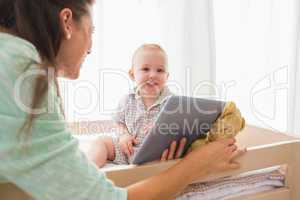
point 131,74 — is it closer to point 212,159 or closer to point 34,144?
point 212,159

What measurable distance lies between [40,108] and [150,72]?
0.85m

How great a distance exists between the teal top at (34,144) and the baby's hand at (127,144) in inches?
22.9

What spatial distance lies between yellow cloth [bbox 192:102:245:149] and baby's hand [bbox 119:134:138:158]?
31 centimetres

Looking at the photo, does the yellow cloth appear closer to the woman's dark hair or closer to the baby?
the baby

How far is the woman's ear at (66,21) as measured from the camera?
723 millimetres

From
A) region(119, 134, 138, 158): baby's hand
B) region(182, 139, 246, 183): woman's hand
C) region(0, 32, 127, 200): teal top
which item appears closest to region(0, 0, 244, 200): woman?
region(0, 32, 127, 200): teal top

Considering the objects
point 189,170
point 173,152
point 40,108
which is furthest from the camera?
point 173,152

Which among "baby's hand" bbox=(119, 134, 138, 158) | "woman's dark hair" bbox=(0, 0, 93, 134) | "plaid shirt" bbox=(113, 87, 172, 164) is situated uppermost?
"woman's dark hair" bbox=(0, 0, 93, 134)

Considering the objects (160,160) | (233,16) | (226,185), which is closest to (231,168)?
(226,185)

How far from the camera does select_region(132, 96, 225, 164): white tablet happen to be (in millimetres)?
959

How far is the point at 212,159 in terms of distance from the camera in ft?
3.15

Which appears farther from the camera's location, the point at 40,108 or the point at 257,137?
the point at 257,137

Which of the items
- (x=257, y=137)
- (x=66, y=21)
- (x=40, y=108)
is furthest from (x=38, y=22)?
(x=257, y=137)

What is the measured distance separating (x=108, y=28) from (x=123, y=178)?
2.91ft
